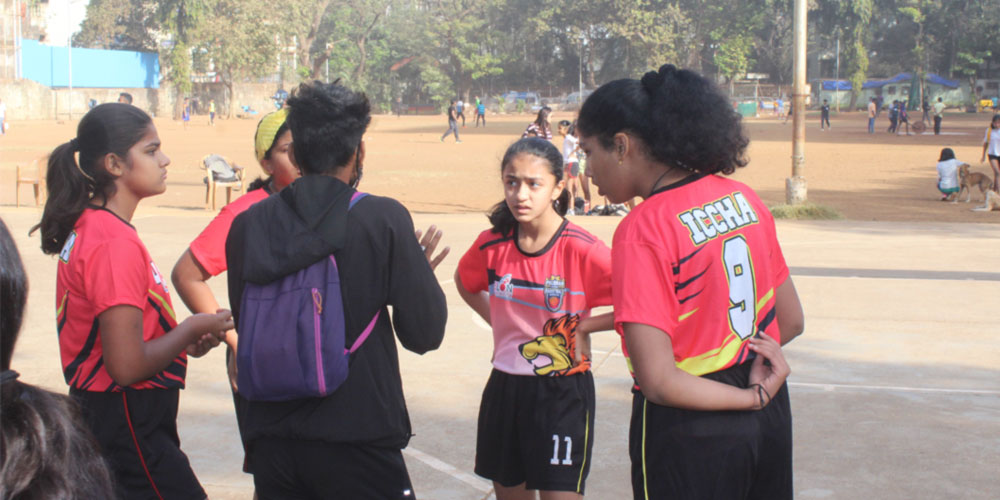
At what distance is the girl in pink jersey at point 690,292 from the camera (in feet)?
6.81

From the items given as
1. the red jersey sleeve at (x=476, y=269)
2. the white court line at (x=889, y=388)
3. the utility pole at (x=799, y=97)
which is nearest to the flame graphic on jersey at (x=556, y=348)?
the red jersey sleeve at (x=476, y=269)

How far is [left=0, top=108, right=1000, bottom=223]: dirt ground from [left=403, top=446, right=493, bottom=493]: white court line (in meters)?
3.87

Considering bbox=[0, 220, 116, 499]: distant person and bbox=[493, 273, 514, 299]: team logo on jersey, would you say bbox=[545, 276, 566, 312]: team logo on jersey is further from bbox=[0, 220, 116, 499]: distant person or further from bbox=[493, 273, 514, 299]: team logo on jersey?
bbox=[0, 220, 116, 499]: distant person

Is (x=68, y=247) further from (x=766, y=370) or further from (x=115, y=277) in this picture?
(x=766, y=370)

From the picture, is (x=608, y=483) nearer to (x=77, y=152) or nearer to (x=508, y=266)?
(x=508, y=266)

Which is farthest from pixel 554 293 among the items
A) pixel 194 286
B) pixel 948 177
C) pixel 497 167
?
pixel 948 177

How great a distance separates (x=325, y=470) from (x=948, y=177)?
1904 centimetres

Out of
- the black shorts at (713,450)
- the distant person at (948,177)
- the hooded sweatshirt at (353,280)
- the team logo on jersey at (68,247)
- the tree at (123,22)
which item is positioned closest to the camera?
the black shorts at (713,450)

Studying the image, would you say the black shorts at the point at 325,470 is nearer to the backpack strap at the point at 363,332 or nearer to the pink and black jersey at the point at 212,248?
the backpack strap at the point at 363,332

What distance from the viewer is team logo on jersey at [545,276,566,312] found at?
3.51 metres

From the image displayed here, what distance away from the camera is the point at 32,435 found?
3.73 feet

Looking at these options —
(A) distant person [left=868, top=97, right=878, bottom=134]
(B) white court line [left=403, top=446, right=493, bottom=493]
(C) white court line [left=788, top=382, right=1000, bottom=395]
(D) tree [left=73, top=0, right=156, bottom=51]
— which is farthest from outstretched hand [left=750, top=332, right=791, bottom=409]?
(D) tree [left=73, top=0, right=156, bottom=51]

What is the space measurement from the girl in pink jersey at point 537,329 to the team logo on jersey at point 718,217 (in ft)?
3.74

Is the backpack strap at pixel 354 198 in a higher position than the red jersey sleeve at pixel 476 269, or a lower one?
higher
